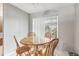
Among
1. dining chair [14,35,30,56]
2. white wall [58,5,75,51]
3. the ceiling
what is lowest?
dining chair [14,35,30,56]

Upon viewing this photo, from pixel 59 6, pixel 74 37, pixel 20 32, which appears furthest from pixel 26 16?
pixel 74 37

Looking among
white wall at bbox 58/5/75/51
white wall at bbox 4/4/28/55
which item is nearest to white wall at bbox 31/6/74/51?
white wall at bbox 58/5/75/51

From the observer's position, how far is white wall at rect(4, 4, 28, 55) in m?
1.52

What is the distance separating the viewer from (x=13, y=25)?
1549 mm

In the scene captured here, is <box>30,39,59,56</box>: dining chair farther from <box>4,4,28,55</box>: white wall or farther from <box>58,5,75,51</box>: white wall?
<box>4,4,28,55</box>: white wall

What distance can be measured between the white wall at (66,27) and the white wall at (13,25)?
424 mm

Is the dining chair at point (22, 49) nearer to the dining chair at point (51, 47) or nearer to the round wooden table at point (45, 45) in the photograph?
the round wooden table at point (45, 45)

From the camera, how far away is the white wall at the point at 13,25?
59.7 inches

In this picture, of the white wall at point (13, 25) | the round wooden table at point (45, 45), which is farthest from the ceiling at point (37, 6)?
the round wooden table at point (45, 45)

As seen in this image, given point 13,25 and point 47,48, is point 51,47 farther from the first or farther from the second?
point 13,25

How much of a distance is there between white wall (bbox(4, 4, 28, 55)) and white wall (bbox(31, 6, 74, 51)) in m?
0.42

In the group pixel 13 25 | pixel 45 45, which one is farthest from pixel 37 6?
pixel 45 45

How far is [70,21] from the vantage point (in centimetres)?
152

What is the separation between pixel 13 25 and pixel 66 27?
72 cm
